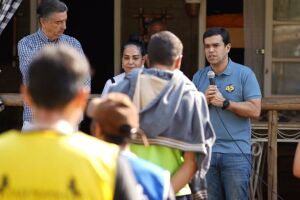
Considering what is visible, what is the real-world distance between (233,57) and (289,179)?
1823mm

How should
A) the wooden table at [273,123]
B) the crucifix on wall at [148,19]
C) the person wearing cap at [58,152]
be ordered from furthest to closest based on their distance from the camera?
1. the crucifix on wall at [148,19]
2. the wooden table at [273,123]
3. the person wearing cap at [58,152]

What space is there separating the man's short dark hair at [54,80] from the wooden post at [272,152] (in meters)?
3.82

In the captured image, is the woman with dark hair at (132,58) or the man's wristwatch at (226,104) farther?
the woman with dark hair at (132,58)

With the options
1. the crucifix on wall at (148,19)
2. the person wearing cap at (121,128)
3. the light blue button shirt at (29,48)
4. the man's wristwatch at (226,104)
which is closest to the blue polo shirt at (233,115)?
the man's wristwatch at (226,104)

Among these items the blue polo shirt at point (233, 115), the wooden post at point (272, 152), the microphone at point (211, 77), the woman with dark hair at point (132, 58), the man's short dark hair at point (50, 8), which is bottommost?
the wooden post at point (272, 152)

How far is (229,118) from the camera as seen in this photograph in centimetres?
554

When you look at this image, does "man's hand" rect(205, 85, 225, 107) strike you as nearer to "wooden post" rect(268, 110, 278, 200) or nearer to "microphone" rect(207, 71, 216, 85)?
"microphone" rect(207, 71, 216, 85)

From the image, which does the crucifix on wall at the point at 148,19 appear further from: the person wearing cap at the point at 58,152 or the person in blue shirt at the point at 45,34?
the person wearing cap at the point at 58,152

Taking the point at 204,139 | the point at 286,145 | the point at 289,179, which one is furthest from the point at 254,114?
the point at 289,179

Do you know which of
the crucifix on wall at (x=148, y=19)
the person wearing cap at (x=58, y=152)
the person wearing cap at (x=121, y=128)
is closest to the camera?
the person wearing cap at (x=58, y=152)

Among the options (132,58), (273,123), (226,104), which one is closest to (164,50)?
(226,104)

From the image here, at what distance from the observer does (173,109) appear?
3.85 meters

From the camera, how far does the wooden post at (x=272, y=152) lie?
6.24 meters

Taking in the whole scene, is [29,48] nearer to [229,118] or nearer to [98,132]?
[229,118]
